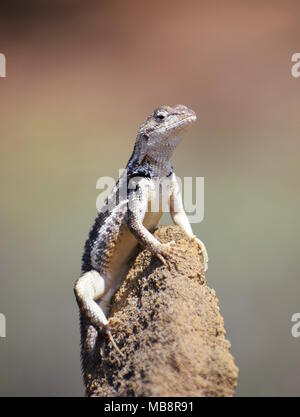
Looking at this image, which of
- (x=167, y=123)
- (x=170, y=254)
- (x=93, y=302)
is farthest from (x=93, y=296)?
(x=167, y=123)

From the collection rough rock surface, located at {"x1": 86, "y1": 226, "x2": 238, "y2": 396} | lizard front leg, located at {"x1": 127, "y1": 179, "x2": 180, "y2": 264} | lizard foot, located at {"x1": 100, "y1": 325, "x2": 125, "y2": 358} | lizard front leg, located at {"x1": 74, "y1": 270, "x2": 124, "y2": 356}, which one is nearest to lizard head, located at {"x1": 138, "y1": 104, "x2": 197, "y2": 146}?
lizard front leg, located at {"x1": 127, "y1": 179, "x2": 180, "y2": 264}

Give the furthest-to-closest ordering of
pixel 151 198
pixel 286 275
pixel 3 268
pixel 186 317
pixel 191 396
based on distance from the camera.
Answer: pixel 3 268, pixel 286 275, pixel 151 198, pixel 186 317, pixel 191 396

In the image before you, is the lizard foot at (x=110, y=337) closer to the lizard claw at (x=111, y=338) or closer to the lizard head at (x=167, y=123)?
the lizard claw at (x=111, y=338)

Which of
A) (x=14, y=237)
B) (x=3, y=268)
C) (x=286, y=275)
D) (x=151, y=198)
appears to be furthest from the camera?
(x=14, y=237)

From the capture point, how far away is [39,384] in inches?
185

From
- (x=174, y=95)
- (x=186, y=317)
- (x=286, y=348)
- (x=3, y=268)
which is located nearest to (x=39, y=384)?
(x=3, y=268)

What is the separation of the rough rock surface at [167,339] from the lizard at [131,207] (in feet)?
0.68

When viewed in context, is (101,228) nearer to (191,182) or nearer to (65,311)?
(65,311)

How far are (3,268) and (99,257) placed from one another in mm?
3046

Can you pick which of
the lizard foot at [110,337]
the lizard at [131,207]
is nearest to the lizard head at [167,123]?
the lizard at [131,207]

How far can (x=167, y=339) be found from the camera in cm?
191

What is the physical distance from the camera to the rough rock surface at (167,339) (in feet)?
5.82

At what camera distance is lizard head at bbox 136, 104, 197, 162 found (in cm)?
272

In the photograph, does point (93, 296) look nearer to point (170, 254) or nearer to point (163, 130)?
point (170, 254)
